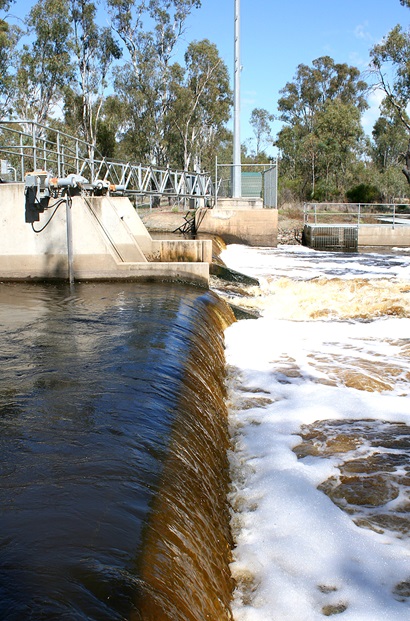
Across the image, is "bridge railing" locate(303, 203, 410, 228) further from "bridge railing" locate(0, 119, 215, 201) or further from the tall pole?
"bridge railing" locate(0, 119, 215, 201)

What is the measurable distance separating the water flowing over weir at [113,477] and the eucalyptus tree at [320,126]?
4787cm

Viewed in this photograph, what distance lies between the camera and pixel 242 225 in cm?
2881

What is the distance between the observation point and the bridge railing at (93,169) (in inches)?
553

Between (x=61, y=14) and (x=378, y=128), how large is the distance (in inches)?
1486

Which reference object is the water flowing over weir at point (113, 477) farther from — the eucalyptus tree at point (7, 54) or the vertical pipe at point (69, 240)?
the eucalyptus tree at point (7, 54)

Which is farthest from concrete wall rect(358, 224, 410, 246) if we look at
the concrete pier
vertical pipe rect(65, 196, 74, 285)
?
vertical pipe rect(65, 196, 74, 285)

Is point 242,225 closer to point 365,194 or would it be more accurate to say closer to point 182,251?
point 182,251

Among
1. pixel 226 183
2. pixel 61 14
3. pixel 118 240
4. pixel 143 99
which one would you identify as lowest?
pixel 118 240

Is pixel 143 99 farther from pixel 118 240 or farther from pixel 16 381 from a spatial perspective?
pixel 16 381

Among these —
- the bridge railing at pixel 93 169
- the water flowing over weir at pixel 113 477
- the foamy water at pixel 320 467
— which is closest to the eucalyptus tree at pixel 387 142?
the bridge railing at pixel 93 169

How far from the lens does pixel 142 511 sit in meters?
3.94

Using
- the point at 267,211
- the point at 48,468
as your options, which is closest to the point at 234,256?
the point at 267,211

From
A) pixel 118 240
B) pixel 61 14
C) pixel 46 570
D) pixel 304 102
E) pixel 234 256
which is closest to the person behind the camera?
pixel 46 570

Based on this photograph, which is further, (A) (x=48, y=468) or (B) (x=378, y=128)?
(B) (x=378, y=128)
